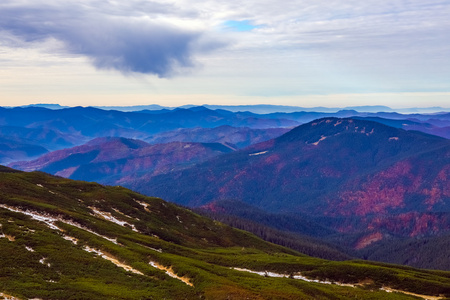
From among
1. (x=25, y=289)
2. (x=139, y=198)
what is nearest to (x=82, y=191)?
(x=139, y=198)

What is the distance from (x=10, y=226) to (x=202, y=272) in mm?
37850

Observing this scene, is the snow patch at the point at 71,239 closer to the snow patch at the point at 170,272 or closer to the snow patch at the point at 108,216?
the snow patch at the point at 170,272

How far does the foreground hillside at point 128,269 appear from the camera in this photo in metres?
55.7

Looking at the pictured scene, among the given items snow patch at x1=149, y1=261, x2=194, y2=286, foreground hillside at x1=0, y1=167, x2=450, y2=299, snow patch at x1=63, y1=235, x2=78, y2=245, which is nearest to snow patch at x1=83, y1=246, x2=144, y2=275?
foreground hillside at x1=0, y1=167, x2=450, y2=299

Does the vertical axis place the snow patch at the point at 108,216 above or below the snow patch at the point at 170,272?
below

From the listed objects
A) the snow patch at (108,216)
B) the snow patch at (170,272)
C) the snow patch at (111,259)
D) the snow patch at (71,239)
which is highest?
the snow patch at (71,239)

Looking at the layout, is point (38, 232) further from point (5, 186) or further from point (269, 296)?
point (5, 186)

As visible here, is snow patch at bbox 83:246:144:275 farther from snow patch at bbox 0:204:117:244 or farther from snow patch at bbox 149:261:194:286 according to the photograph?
snow patch at bbox 0:204:117:244

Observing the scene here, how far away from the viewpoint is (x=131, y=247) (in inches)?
3342

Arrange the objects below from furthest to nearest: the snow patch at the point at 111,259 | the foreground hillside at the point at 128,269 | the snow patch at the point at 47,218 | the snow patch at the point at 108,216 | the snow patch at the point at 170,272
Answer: the snow patch at the point at 108,216, the snow patch at the point at 47,218, the snow patch at the point at 111,259, the snow patch at the point at 170,272, the foreground hillside at the point at 128,269

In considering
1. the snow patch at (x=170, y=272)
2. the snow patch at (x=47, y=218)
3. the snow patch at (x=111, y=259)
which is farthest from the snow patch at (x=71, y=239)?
the snow patch at (x=170, y=272)

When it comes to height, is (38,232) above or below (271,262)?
above

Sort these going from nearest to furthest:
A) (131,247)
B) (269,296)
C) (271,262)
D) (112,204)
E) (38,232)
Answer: (269,296) → (38,232) → (131,247) → (271,262) → (112,204)

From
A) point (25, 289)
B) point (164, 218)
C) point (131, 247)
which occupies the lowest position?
point (164, 218)
